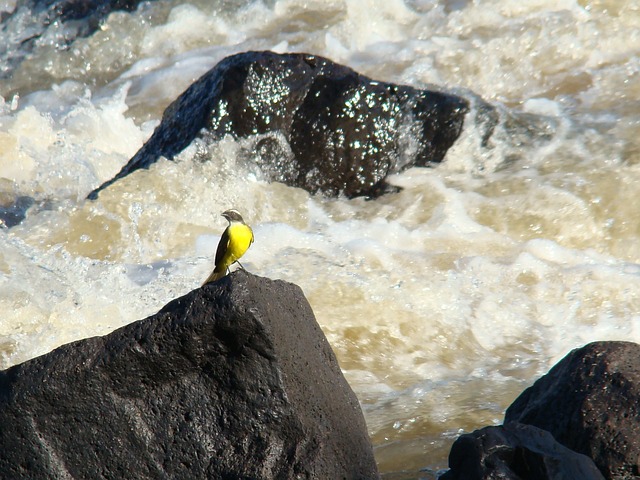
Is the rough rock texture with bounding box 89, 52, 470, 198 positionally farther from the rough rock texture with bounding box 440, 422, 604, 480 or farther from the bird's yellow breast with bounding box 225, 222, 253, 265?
the rough rock texture with bounding box 440, 422, 604, 480

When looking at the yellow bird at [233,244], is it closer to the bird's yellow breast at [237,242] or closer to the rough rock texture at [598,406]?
the bird's yellow breast at [237,242]

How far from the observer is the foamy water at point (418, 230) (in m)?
5.78

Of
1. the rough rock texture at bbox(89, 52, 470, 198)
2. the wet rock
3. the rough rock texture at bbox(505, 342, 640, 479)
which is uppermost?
the wet rock

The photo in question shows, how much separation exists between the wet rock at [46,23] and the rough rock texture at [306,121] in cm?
581

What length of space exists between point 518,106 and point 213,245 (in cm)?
413

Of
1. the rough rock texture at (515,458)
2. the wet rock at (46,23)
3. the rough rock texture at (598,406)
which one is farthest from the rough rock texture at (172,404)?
the wet rock at (46,23)

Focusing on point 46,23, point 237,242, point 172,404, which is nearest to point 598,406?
point 172,404

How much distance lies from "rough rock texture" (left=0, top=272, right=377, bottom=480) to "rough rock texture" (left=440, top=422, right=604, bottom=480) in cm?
48

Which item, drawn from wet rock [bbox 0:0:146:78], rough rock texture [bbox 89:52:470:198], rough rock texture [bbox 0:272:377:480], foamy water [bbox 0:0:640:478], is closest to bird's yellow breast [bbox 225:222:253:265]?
foamy water [bbox 0:0:640:478]

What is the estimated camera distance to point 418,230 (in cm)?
722

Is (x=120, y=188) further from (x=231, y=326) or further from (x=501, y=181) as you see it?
(x=231, y=326)

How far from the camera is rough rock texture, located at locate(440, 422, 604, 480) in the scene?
3.10m

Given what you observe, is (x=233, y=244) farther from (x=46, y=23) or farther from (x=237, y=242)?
(x=46, y=23)

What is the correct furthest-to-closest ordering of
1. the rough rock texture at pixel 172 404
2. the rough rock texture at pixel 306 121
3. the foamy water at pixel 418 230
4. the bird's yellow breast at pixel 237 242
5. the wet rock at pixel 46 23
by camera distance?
the wet rock at pixel 46 23, the rough rock texture at pixel 306 121, the foamy water at pixel 418 230, the bird's yellow breast at pixel 237 242, the rough rock texture at pixel 172 404
